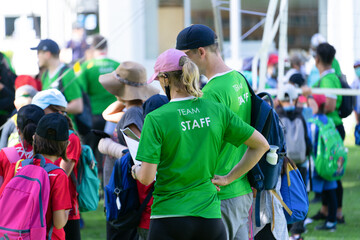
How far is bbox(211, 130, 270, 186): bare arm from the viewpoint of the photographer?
3.44m

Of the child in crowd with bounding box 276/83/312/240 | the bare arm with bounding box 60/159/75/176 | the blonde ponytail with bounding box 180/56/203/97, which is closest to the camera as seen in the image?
the blonde ponytail with bounding box 180/56/203/97

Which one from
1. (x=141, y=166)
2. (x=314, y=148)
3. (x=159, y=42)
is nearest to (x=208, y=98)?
(x=141, y=166)

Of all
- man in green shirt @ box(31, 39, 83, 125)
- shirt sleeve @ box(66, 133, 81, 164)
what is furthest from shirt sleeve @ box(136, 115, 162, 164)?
man in green shirt @ box(31, 39, 83, 125)

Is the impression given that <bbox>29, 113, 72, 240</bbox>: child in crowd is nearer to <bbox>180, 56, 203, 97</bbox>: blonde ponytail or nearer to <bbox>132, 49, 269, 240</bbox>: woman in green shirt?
<bbox>132, 49, 269, 240</bbox>: woman in green shirt

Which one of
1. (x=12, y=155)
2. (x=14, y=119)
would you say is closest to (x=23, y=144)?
(x=12, y=155)

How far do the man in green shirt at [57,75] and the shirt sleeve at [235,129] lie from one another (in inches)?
152

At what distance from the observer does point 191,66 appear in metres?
3.33

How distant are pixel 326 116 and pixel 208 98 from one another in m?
4.24

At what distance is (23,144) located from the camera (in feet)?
14.0

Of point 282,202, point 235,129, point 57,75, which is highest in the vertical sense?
point 57,75

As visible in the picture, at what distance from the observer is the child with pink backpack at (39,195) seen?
365cm

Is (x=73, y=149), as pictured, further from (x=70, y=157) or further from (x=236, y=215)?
(x=236, y=215)

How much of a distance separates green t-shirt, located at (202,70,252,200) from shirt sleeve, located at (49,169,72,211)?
34.7 inches

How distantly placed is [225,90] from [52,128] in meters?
1.04
